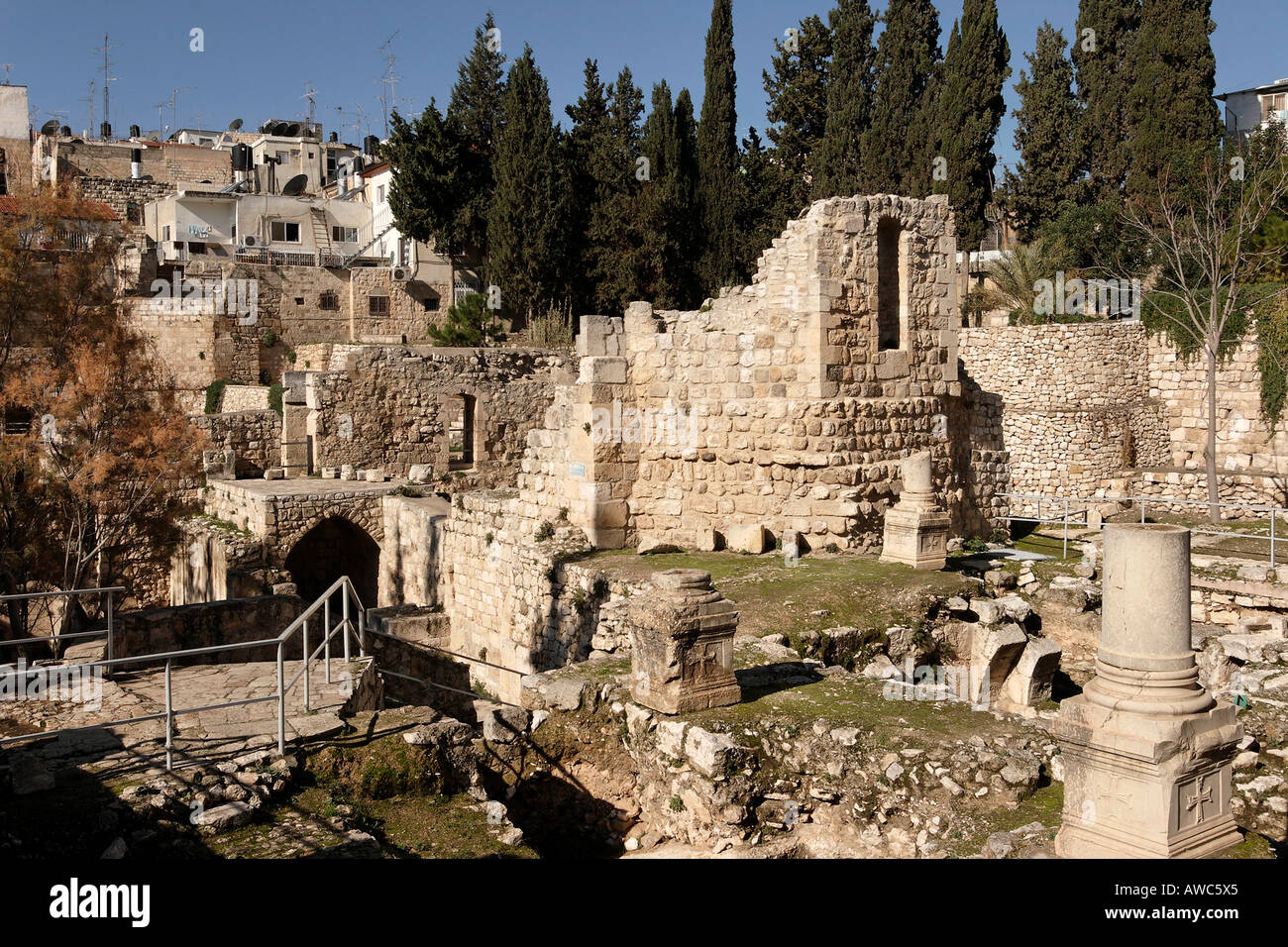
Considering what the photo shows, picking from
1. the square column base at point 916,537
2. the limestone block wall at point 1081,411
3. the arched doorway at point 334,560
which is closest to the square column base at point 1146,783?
the square column base at point 916,537

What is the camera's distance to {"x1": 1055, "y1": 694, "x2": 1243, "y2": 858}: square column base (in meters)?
5.25

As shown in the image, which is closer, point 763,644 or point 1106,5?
point 763,644

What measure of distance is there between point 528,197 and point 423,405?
465 inches

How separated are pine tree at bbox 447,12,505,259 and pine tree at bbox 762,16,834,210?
30.6 feet

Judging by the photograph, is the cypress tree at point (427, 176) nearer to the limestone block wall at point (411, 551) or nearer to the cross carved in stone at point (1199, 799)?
the limestone block wall at point (411, 551)

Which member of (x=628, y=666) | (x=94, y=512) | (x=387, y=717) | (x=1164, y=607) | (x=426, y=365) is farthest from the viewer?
(x=426, y=365)

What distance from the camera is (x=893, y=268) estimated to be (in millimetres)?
13023

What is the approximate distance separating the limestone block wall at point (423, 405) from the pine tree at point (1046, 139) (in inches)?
674

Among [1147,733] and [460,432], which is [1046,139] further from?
[1147,733]

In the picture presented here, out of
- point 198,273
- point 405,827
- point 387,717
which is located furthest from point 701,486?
point 198,273

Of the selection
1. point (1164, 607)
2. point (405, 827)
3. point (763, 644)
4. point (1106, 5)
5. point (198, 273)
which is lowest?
point (405, 827)

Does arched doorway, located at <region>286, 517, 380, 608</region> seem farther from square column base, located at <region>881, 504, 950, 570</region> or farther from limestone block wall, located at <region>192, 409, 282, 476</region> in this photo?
square column base, located at <region>881, 504, 950, 570</region>

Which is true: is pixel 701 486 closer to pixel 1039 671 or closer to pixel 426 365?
pixel 1039 671
